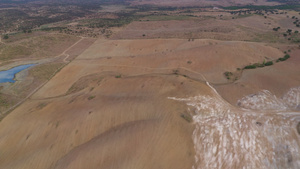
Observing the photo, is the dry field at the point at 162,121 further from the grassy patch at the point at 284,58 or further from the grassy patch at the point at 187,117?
the grassy patch at the point at 284,58

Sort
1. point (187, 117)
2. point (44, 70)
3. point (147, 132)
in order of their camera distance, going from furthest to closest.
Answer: point (44, 70)
point (187, 117)
point (147, 132)

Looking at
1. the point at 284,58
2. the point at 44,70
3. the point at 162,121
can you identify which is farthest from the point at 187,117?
the point at 44,70

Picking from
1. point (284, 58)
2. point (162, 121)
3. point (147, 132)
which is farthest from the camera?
point (284, 58)

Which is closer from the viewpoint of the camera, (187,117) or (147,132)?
(147,132)

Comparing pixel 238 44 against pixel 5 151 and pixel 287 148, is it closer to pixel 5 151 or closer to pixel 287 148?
pixel 287 148

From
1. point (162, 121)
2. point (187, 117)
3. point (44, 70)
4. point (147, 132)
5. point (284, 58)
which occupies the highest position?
point (284, 58)

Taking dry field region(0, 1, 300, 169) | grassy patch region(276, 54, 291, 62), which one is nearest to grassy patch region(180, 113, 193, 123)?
dry field region(0, 1, 300, 169)

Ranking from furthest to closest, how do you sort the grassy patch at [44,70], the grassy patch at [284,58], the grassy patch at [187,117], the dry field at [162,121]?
1. the grassy patch at [44,70]
2. the grassy patch at [284,58]
3. the grassy patch at [187,117]
4. the dry field at [162,121]

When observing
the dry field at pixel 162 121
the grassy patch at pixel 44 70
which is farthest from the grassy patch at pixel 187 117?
the grassy patch at pixel 44 70

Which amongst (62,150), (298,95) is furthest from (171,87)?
(298,95)

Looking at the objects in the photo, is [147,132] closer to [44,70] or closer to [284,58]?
[44,70]

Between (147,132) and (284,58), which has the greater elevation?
(284,58)

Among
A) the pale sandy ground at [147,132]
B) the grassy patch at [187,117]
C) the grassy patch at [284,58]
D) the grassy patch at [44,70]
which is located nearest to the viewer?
the pale sandy ground at [147,132]
